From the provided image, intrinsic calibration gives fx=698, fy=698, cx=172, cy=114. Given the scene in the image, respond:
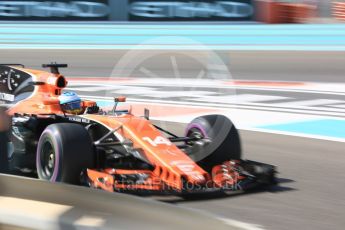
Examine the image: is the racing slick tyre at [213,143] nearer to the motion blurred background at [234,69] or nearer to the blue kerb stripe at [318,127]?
the motion blurred background at [234,69]

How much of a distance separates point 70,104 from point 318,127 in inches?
166

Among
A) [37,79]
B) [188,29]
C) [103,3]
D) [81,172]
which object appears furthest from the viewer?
[103,3]

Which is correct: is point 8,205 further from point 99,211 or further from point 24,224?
point 99,211

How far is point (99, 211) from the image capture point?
→ 2438mm

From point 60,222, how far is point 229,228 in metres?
0.61

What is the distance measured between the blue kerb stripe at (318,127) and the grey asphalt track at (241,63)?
5152 mm

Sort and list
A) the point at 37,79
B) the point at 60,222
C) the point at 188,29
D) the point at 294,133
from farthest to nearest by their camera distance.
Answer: the point at 188,29
the point at 294,133
the point at 37,79
the point at 60,222

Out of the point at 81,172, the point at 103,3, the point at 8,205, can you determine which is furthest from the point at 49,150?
the point at 103,3

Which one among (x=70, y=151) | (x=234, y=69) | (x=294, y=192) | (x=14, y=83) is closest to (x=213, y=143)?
(x=294, y=192)

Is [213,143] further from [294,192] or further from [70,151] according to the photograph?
[70,151]

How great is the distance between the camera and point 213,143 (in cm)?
638

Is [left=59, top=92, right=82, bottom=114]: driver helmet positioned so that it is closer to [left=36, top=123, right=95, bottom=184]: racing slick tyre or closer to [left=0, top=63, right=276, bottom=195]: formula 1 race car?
[left=0, top=63, right=276, bottom=195]: formula 1 race car

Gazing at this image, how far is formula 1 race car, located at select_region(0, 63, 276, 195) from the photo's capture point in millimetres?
5645

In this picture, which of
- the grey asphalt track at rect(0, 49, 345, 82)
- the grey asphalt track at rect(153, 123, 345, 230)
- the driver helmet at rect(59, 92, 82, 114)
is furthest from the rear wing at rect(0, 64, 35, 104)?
the grey asphalt track at rect(0, 49, 345, 82)
